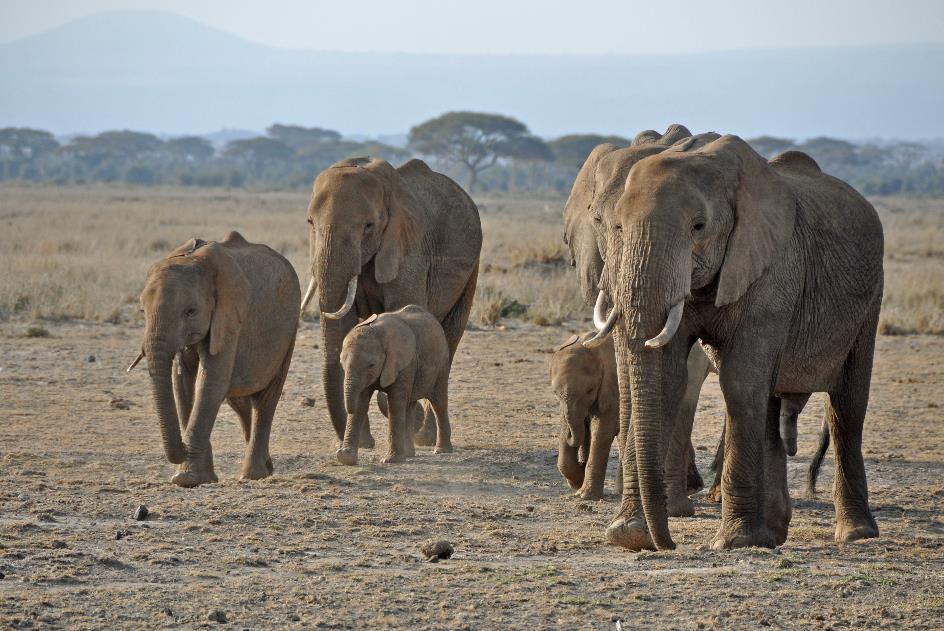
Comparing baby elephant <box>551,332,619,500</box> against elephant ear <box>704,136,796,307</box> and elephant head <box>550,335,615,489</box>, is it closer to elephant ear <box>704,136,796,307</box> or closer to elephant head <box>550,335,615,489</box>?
elephant head <box>550,335,615,489</box>

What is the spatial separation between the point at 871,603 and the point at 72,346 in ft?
35.3

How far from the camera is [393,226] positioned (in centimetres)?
1070

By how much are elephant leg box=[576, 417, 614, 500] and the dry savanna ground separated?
13cm

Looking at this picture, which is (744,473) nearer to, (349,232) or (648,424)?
(648,424)

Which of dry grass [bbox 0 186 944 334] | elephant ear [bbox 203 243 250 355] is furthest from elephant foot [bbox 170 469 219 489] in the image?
dry grass [bbox 0 186 944 334]

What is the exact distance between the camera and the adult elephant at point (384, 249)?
10.2 meters

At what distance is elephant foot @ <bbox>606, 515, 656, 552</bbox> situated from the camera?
7148mm

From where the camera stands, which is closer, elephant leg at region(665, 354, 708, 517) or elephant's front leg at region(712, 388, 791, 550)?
elephant's front leg at region(712, 388, 791, 550)

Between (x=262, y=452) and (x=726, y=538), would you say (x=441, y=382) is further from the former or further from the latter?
(x=726, y=538)

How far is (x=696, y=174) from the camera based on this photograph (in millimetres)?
6605

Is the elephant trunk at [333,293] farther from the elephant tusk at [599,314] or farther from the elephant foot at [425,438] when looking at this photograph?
the elephant tusk at [599,314]

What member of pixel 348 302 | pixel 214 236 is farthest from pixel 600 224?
pixel 214 236

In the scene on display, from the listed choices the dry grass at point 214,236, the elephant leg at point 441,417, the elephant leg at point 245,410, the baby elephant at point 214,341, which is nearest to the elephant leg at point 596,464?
the elephant leg at point 441,417

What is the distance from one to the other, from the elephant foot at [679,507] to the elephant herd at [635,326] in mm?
12
